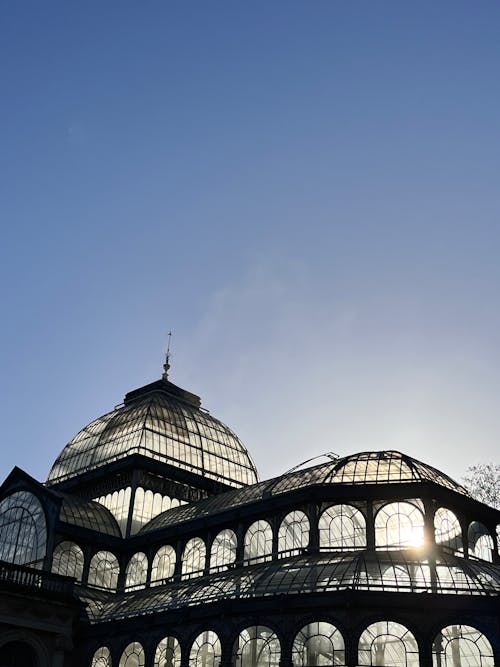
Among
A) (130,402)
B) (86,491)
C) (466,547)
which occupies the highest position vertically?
(130,402)

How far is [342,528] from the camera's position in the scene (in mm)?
51000

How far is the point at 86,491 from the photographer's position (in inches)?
2813

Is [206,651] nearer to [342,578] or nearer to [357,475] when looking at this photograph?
[342,578]

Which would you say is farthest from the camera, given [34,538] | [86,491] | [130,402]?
[130,402]

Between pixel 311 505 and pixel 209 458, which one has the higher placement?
pixel 209 458

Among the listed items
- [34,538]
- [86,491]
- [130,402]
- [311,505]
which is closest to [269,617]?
[311,505]

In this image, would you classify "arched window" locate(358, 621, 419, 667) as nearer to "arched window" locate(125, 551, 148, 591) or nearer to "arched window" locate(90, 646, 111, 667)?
"arched window" locate(90, 646, 111, 667)

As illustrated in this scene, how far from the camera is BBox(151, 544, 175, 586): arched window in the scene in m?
59.6

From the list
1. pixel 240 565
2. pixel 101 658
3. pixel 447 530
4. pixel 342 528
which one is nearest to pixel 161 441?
pixel 240 565

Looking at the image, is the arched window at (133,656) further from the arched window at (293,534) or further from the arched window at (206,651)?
the arched window at (293,534)

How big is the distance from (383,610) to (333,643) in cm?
293

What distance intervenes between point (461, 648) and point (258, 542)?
52.2 feet

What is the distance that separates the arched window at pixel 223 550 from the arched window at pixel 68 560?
408 inches

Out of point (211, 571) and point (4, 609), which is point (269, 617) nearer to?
point (211, 571)
